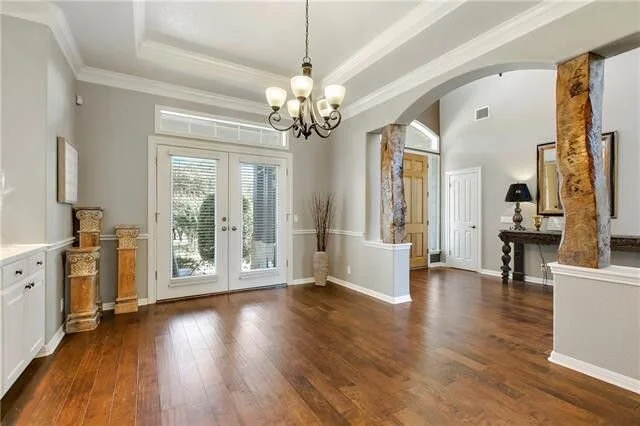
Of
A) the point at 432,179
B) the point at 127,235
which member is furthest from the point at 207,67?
the point at 432,179

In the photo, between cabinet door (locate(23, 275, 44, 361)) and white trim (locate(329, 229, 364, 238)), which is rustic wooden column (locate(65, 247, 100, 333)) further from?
white trim (locate(329, 229, 364, 238))

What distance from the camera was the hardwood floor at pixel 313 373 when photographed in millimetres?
1900

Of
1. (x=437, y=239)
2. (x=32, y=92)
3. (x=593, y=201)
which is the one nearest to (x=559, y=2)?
(x=593, y=201)

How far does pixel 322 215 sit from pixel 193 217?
2.09 m

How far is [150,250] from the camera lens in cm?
418

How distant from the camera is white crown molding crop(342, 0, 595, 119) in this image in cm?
250

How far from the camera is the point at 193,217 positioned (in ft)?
14.5

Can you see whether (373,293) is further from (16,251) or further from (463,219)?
(16,251)

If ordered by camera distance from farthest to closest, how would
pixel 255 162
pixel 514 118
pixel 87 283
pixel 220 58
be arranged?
pixel 514 118 < pixel 255 162 < pixel 220 58 < pixel 87 283

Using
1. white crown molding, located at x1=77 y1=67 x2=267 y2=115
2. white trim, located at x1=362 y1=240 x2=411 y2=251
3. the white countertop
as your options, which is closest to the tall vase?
white trim, located at x1=362 y1=240 x2=411 y2=251

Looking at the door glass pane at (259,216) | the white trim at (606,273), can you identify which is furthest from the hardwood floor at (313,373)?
the door glass pane at (259,216)

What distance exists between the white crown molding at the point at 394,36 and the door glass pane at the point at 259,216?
1768 mm

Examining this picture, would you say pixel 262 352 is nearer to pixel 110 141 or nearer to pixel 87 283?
pixel 87 283

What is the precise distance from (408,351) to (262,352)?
128 centimetres
